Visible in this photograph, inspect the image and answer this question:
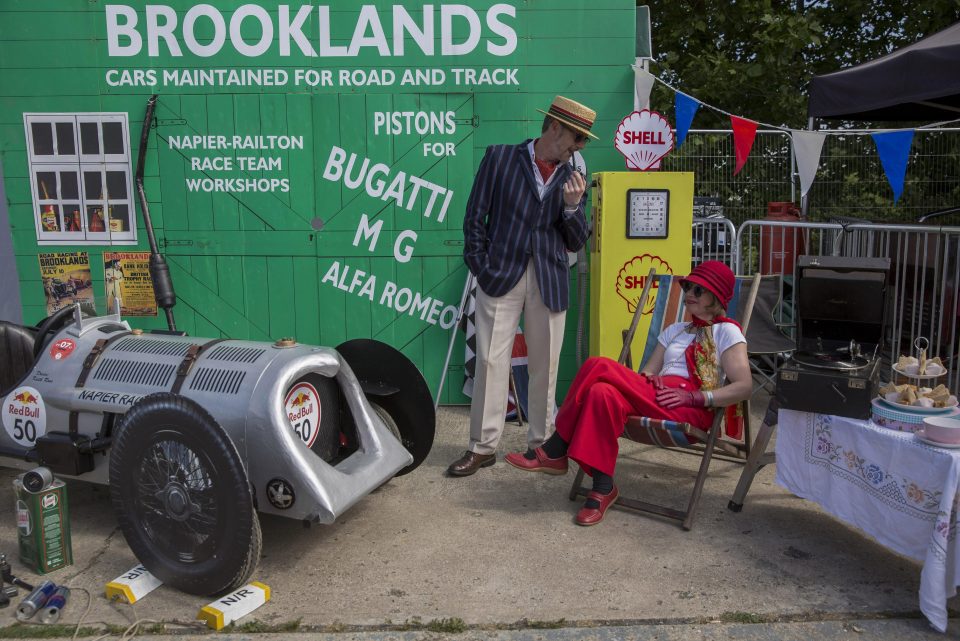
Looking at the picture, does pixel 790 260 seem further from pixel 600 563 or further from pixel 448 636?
pixel 448 636

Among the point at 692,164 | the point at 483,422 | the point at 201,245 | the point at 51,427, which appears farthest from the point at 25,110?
the point at 692,164

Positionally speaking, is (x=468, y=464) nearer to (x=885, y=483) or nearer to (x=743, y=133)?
(x=885, y=483)

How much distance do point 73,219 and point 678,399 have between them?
14.9 ft

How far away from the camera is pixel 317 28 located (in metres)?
5.77

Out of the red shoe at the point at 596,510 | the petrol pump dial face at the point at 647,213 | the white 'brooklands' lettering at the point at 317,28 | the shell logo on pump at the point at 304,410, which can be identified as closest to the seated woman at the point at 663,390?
the red shoe at the point at 596,510

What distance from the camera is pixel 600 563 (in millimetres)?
3633

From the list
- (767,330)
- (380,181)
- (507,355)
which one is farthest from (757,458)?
(380,181)

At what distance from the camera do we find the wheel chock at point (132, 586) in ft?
10.7

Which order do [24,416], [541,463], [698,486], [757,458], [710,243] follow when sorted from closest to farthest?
[24,416] → [698,486] → [757,458] → [541,463] → [710,243]

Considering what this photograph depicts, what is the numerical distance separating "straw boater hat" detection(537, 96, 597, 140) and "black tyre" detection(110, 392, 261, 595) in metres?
2.42

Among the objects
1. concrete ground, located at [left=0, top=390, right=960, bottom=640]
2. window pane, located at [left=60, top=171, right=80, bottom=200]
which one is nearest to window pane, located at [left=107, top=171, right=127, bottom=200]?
window pane, located at [left=60, top=171, right=80, bottom=200]

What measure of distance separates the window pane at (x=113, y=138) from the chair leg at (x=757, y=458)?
4693 mm

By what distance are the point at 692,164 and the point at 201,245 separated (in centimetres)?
479

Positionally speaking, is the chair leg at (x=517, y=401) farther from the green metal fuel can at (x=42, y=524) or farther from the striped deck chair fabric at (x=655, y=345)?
the green metal fuel can at (x=42, y=524)
